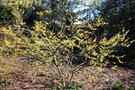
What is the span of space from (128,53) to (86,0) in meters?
3.52

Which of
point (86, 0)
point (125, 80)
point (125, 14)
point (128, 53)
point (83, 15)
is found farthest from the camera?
point (83, 15)

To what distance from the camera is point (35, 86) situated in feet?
11.3

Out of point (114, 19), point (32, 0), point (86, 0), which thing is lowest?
point (114, 19)

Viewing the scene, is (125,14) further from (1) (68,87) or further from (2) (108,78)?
(1) (68,87)

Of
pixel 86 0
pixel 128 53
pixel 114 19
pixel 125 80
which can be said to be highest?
pixel 86 0

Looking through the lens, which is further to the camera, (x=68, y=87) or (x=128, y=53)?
(x=128, y=53)

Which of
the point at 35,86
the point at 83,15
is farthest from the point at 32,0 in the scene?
the point at 35,86

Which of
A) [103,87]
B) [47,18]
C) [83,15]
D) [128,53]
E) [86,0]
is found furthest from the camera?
[47,18]

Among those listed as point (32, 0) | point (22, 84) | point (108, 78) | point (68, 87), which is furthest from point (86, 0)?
point (32, 0)

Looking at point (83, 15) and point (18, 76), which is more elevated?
point (83, 15)

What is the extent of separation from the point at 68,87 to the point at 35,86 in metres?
→ 0.89

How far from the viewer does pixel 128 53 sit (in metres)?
5.54

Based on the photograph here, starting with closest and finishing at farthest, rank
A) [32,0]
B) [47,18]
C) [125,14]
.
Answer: [125,14] → [47,18] → [32,0]

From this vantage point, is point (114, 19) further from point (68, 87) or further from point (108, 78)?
point (68, 87)
